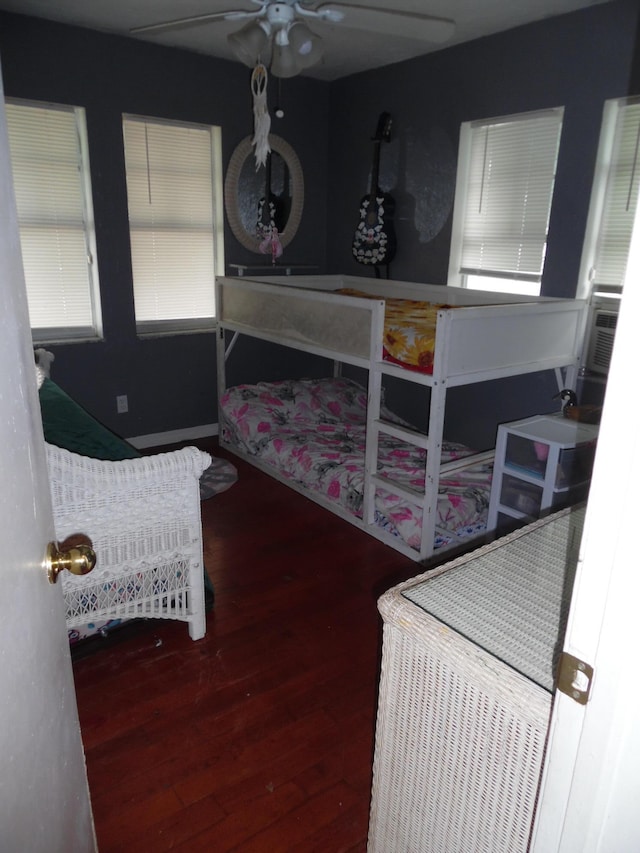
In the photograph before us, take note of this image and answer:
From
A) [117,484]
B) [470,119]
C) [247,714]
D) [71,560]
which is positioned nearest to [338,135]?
[470,119]

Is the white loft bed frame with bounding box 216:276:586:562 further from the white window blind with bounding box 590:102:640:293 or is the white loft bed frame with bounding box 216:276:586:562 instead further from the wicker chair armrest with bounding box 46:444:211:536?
the wicker chair armrest with bounding box 46:444:211:536

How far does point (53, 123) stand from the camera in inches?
130

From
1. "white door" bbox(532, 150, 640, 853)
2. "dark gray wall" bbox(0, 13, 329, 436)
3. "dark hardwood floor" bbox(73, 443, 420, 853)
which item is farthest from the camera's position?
"dark gray wall" bbox(0, 13, 329, 436)

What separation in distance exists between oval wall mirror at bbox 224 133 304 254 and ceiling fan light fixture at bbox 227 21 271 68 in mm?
1819

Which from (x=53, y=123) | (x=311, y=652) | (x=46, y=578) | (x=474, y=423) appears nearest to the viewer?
(x=46, y=578)

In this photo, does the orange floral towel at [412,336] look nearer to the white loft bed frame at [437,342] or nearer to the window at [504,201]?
the white loft bed frame at [437,342]

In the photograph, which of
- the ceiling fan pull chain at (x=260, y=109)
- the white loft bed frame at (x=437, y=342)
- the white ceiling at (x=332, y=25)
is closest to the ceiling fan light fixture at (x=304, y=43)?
Result: the ceiling fan pull chain at (x=260, y=109)

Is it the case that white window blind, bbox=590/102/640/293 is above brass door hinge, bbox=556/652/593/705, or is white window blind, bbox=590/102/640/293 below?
above

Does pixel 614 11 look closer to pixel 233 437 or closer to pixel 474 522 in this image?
pixel 474 522

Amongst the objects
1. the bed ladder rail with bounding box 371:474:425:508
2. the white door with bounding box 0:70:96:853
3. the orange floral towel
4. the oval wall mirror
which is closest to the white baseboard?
the oval wall mirror

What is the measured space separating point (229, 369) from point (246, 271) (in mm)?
686

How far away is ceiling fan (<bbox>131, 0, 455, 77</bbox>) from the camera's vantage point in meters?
1.96

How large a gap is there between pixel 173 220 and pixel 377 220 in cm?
130

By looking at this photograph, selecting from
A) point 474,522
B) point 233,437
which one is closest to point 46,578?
point 474,522
